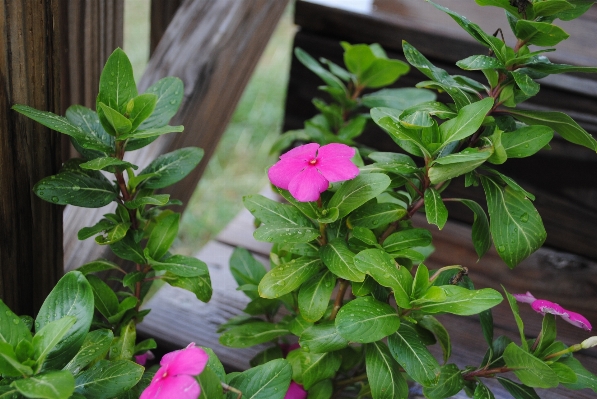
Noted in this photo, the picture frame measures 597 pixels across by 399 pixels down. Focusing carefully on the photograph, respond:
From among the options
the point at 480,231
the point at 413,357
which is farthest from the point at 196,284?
the point at 480,231

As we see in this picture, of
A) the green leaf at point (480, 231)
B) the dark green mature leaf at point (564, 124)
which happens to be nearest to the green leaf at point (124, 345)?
the green leaf at point (480, 231)

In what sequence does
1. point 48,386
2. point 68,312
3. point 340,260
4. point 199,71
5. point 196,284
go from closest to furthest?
point 48,386
point 68,312
point 340,260
point 196,284
point 199,71

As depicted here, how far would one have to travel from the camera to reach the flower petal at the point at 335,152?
858 millimetres

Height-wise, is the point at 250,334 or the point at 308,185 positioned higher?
the point at 308,185

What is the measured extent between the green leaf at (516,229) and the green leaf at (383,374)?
0.24m

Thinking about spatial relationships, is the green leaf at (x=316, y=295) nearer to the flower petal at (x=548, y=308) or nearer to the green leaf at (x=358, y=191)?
the green leaf at (x=358, y=191)

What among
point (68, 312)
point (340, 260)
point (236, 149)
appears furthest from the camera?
point (236, 149)

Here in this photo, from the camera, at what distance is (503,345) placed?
97cm

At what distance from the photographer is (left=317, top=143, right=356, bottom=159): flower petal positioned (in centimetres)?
86

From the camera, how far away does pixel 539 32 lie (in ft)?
2.74

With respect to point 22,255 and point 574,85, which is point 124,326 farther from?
point 574,85

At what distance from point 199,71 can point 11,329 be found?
74cm

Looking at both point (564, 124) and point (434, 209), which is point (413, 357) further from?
point (564, 124)

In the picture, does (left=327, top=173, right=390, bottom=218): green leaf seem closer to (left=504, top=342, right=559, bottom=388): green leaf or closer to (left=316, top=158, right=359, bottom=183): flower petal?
(left=316, top=158, right=359, bottom=183): flower petal
